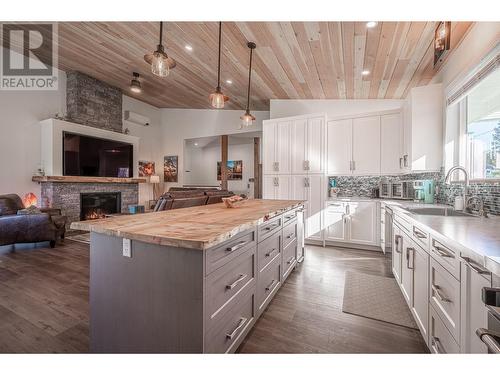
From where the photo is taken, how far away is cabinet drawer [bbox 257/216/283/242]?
177cm

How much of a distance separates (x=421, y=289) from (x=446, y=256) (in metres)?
0.57

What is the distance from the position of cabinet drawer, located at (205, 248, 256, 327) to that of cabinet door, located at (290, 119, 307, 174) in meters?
2.99

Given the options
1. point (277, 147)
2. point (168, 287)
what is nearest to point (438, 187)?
point (277, 147)

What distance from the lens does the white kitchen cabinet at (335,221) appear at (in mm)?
3975

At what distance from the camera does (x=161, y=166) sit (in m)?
8.08

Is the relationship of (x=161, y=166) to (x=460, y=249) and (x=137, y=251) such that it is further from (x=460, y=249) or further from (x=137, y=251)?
(x=460, y=249)

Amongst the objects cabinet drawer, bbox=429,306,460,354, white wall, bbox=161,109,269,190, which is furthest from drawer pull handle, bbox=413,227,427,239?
white wall, bbox=161,109,269,190

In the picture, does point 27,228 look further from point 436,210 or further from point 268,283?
point 436,210

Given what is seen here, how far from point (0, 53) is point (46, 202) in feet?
9.89

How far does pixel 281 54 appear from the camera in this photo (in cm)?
323

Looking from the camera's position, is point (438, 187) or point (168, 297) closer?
point (168, 297)

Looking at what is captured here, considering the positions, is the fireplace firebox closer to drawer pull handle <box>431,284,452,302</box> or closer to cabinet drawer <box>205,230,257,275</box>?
cabinet drawer <box>205,230,257,275</box>
